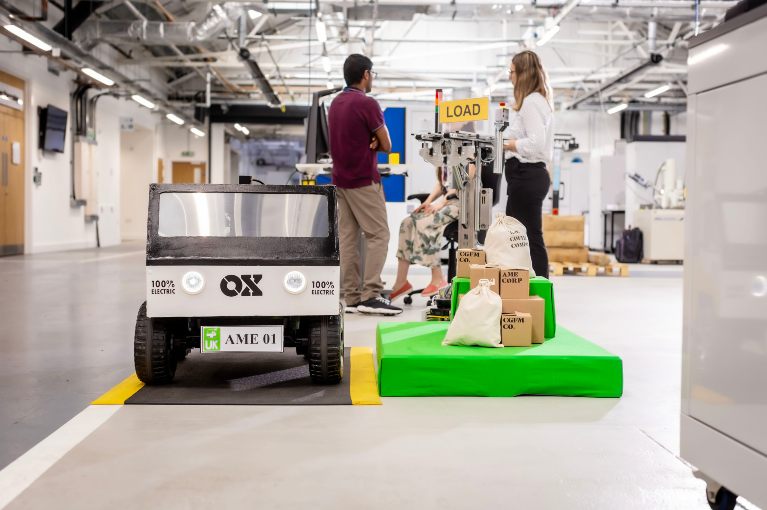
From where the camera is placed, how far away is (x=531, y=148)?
3975mm

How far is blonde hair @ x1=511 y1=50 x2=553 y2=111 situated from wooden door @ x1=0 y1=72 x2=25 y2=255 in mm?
10316

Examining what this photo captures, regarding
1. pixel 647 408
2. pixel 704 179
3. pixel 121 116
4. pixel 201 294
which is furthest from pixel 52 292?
pixel 121 116

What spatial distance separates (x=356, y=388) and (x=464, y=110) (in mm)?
2171

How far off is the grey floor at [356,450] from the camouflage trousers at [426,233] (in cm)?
210

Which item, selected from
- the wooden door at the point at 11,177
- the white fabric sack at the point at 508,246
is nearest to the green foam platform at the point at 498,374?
the white fabric sack at the point at 508,246

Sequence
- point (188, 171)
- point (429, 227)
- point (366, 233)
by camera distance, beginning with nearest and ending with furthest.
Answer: point (366, 233) < point (429, 227) < point (188, 171)

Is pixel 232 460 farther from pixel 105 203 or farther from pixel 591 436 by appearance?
pixel 105 203

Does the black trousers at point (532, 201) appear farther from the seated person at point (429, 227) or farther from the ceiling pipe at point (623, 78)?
the ceiling pipe at point (623, 78)

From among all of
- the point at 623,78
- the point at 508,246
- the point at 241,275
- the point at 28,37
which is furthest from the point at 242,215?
the point at 623,78

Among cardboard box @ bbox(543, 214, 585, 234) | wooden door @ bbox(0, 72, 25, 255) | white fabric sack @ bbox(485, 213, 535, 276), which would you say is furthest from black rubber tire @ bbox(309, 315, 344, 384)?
wooden door @ bbox(0, 72, 25, 255)

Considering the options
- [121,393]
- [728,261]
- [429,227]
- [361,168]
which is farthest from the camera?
[429,227]

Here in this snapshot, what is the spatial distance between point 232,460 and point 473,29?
48.8 feet

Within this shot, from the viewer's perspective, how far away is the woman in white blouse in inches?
156

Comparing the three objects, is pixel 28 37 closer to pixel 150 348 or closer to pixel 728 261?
pixel 150 348
